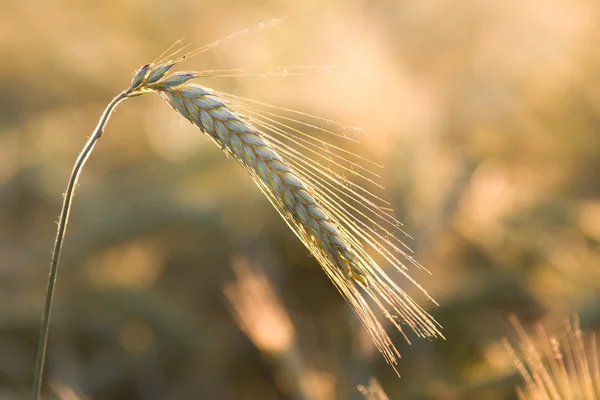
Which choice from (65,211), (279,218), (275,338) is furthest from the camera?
(279,218)

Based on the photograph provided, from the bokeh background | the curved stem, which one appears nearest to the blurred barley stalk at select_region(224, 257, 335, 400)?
the bokeh background

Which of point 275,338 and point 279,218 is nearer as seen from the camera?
point 275,338

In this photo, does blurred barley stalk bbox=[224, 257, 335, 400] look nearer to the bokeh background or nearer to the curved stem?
the bokeh background

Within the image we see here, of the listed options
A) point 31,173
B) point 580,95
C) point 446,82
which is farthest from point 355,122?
point 31,173

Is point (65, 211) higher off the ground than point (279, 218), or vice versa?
point (65, 211)

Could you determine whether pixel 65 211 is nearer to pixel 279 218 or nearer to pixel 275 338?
pixel 275 338

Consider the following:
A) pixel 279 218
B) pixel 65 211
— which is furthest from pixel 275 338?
pixel 65 211

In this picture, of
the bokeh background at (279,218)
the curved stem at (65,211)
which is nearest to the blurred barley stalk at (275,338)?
the bokeh background at (279,218)

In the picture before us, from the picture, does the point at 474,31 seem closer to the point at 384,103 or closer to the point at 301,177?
the point at 384,103
